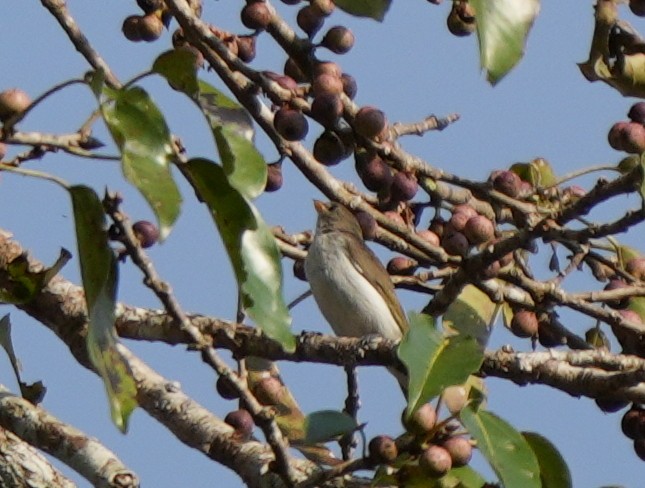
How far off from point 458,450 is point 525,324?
1.23 meters

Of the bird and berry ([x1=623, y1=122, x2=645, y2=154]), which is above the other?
the bird

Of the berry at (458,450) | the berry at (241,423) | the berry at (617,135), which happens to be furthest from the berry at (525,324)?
the berry at (458,450)

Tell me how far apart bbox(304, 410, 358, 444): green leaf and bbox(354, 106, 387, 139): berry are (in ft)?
3.28

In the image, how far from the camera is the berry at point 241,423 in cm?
309

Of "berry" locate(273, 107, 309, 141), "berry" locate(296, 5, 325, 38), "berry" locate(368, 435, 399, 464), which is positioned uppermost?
"berry" locate(296, 5, 325, 38)

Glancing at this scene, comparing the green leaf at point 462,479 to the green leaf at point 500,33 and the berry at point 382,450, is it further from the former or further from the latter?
the green leaf at point 500,33

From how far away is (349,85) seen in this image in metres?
3.75

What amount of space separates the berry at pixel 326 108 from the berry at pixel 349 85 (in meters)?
0.23

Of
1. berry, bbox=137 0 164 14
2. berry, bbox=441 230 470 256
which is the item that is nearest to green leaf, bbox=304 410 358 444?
berry, bbox=441 230 470 256

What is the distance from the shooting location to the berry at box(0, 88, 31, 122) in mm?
2529

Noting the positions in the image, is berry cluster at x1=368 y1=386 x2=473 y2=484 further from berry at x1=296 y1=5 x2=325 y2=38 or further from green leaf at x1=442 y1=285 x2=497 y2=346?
berry at x1=296 y1=5 x2=325 y2=38

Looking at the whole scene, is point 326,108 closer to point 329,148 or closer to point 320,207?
point 329,148

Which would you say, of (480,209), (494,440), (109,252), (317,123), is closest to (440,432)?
(494,440)

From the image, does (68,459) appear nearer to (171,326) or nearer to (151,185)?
(171,326)
